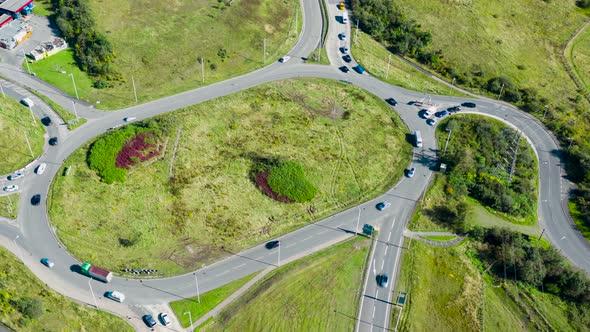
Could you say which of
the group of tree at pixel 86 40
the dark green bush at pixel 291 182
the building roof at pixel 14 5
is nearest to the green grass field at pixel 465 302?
the dark green bush at pixel 291 182

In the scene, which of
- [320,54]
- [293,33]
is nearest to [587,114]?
[320,54]

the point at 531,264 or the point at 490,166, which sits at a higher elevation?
the point at 490,166

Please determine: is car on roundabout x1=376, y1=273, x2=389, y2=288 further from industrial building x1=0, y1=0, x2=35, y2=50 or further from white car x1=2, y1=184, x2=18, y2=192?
industrial building x1=0, y1=0, x2=35, y2=50

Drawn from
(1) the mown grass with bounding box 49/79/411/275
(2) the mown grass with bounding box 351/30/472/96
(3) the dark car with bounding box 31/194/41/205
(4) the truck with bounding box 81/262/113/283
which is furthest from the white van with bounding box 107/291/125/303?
(2) the mown grass with bounding box 351/30/472/96

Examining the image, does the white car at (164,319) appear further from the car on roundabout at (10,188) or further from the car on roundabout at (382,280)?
the car on roundabout at (10,188)

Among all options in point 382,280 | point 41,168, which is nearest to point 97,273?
point 41,168

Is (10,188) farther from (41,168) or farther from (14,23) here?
(14,23)

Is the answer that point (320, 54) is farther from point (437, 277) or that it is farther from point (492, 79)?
point (437, 277)
